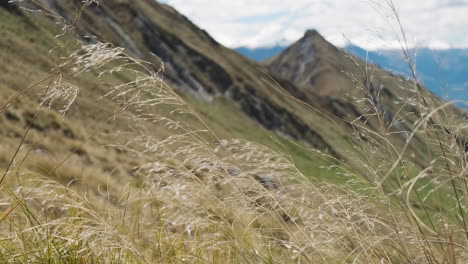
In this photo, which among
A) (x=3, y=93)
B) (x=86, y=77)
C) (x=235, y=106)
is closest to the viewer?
(x=3, y=93)

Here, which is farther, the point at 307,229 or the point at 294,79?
the point at 294,79

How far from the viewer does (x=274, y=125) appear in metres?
61.4

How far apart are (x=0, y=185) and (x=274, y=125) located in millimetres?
59484

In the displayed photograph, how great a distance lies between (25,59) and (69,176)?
3002 cm

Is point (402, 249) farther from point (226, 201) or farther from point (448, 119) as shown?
point (226, 201)

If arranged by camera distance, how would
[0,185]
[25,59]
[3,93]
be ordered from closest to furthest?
[0,185]
[3,93]
[25,59]

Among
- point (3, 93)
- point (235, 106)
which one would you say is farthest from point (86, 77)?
point (235, 106)

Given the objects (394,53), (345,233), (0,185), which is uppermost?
(394,53)

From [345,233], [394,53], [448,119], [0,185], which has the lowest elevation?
[0,185]

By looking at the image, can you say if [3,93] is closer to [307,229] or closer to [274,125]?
[307,229]

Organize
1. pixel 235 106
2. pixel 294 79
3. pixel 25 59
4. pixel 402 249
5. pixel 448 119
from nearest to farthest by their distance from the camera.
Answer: pixel 402 249 < pixel 448 119 < pixel 25 59 < pixel 235 106 < pixel 294 79

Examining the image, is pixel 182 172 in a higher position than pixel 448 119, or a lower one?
lower

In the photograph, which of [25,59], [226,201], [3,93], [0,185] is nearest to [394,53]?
[226,201]

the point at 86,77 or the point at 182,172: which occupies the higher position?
the point at 182,172
